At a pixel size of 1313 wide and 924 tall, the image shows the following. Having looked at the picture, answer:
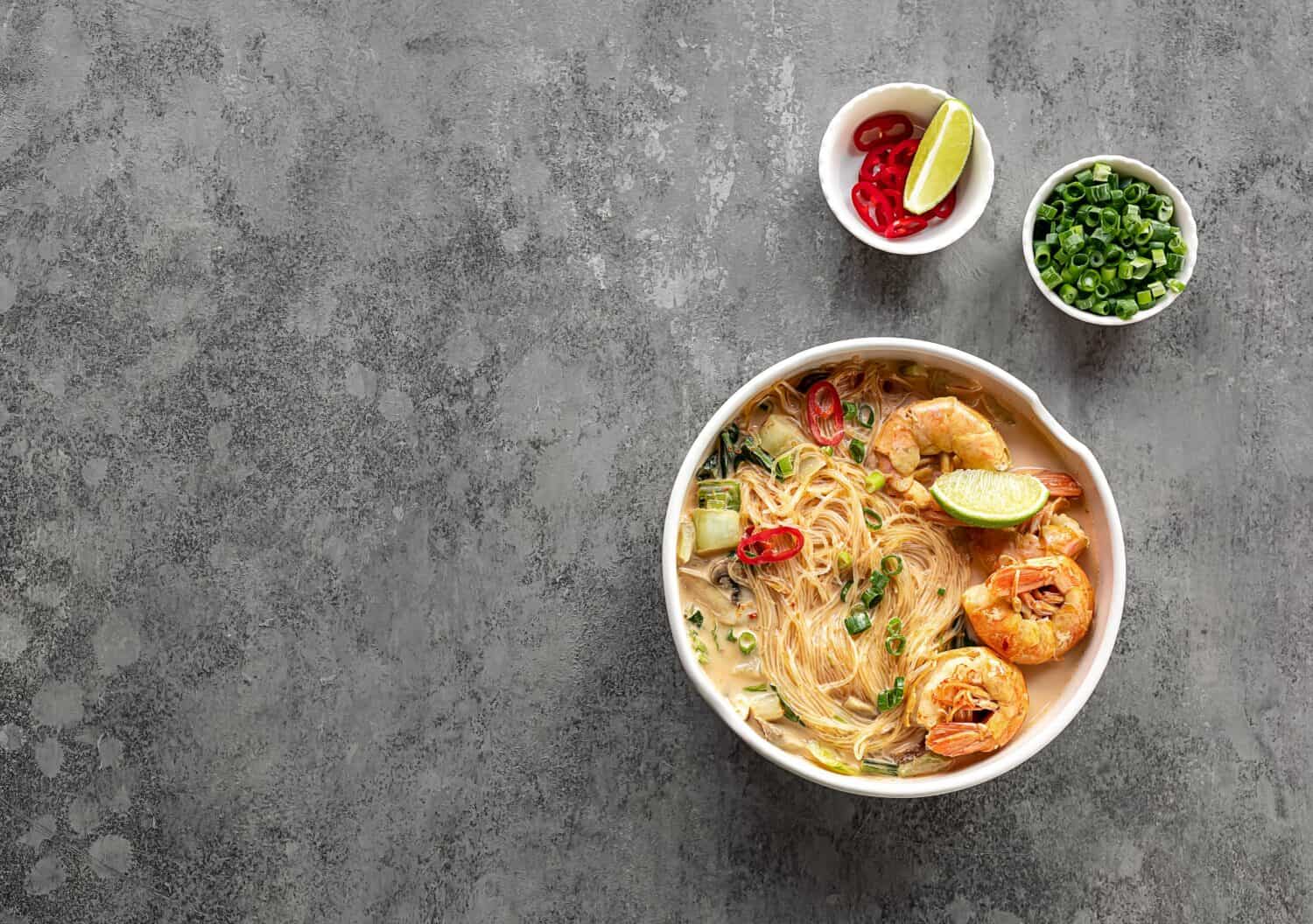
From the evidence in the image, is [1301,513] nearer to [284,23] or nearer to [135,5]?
[284,23]

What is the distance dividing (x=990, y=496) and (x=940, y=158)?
89 centimetres

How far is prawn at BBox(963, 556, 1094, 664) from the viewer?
241cm

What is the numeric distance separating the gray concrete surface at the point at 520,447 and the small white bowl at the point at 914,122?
13 cm

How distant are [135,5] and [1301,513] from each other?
137 inches

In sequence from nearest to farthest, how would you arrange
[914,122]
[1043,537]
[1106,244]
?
[1043,537]
[1106,244]
[914,122]

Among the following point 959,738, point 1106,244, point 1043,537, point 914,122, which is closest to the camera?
point 959,738

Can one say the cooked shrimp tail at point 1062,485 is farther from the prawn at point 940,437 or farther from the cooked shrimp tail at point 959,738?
the cooked shrimp tail at point 959,738

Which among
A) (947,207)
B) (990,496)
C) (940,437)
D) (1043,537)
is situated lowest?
(1043,537)

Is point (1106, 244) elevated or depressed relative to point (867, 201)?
depressed

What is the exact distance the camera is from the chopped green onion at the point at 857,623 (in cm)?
253

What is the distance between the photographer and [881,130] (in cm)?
277

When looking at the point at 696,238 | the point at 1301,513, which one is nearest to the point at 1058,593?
the point at 1301,513

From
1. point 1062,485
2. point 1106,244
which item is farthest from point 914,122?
point 1062,485

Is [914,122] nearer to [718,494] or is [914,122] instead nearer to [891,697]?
[718,494]
